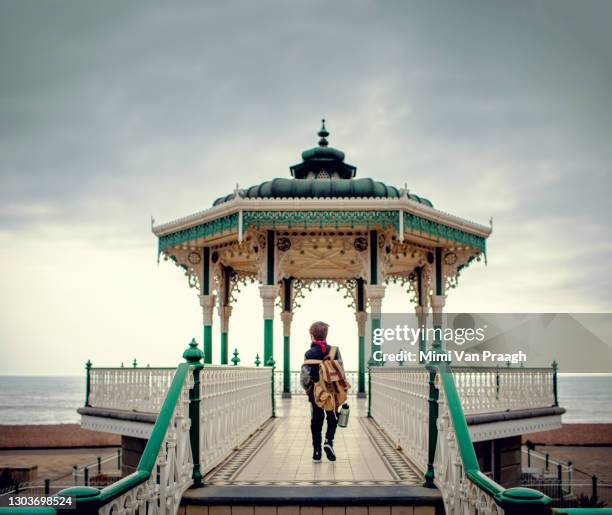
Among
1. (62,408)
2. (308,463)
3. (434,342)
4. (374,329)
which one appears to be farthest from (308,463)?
(62,408)

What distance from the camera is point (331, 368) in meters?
7.34

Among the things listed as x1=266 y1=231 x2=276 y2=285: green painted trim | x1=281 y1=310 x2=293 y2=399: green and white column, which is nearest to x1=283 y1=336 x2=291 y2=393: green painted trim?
x1=281 y1=310 x2=293 y2=399: green and white column

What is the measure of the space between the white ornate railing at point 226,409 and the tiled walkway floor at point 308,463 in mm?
170

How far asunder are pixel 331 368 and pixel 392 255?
31.3 ft

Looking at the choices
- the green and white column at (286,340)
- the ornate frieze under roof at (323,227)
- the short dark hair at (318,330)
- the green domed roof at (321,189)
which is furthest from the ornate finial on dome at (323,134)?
the short dark hair at (318,330)

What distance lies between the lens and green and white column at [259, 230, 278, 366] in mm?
15055

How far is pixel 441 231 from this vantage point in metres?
15.6

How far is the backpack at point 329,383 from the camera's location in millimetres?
7277

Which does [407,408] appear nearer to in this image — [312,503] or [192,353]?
[312,503]

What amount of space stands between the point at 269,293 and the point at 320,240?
5.52 ft

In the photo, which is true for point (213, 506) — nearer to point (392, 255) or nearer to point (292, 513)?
point (292, 513)

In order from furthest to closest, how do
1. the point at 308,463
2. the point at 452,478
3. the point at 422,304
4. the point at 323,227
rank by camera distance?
the point at 422,304 → the point at 323,227 → the point at 308,463 → the point at 452,478

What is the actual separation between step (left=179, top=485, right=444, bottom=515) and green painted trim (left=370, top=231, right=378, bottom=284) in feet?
30.8

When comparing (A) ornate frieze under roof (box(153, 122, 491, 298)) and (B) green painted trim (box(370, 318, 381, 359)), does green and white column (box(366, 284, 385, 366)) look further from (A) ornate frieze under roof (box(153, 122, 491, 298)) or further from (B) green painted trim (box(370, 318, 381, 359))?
(A) ornate frieze under roof (box(153, 122, 491, 298))
